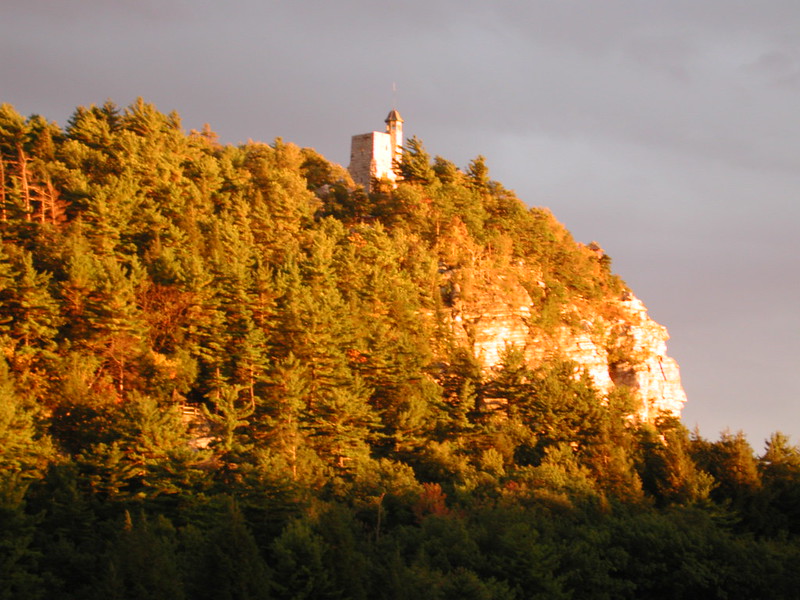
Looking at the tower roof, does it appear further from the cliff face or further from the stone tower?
the cliff face

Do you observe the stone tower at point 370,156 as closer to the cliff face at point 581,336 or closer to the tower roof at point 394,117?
the tower roof at point 394,117

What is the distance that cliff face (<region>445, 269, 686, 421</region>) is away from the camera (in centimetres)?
6431

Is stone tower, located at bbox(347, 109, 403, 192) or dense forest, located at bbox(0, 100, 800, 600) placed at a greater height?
stone tower, located at bbox(347, 109, 403, 192)

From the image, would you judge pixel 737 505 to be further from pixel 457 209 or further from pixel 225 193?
pixel 225 193

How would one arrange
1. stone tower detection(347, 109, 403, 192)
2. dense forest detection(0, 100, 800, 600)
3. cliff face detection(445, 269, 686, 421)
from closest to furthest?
1. dense forest detection(0, 100, 800, 600)
2. cliff face detection(445, 269, 686, 421)
3. stone tower detection(347, 109, 403, 192)

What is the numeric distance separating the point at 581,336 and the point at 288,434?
30.9 metres

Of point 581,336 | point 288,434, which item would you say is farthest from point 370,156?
point 288,434

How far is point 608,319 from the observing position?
74250 mm

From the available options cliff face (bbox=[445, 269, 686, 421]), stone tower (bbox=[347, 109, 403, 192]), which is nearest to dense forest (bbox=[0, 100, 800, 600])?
cliff face (bbox=[445, 269, 686, 421])

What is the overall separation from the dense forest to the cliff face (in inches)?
54.6

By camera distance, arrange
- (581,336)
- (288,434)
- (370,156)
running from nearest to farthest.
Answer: (288,434), (581,336), (370,156)

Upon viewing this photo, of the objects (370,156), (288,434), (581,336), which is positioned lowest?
(288,434)

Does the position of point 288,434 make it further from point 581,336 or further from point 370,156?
→ point 370,156

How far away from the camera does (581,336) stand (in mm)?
68688
